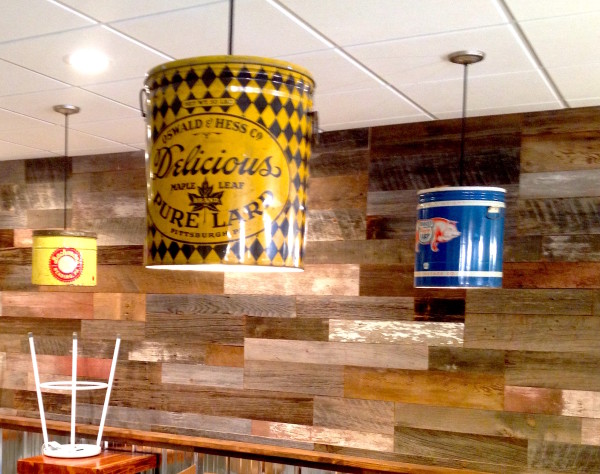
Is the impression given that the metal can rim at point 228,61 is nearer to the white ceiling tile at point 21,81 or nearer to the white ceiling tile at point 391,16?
the white ceiling tile at point 391,16

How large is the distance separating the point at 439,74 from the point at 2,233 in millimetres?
3082

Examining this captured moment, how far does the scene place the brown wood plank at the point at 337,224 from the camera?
10.6 feet

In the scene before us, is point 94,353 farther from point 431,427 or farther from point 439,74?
→ point 439,74

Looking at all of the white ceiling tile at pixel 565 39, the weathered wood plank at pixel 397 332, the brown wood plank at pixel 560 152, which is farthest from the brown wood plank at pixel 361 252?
the white ceiling tile at pixel 565 39

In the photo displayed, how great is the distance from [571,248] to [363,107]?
1.05 meters

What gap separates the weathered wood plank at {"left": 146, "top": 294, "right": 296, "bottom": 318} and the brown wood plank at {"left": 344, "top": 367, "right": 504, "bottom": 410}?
0.47 metres

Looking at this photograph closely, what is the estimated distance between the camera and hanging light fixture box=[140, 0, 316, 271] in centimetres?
100

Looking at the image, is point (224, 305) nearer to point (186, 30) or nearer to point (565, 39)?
point (186, 30)

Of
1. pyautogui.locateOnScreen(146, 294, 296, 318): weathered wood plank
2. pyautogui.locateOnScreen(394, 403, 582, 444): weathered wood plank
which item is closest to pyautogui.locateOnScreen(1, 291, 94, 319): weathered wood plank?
pyautogui.locateOnScreen(146, 294, 296, 318): weathered wood plank

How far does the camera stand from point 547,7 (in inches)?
70.4

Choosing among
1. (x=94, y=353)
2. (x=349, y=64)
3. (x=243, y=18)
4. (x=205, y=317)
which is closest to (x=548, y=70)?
(x=349, y=64)

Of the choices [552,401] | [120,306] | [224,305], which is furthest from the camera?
[120,306]

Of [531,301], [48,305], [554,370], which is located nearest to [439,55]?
[531,301]

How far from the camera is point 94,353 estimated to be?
3.90m
